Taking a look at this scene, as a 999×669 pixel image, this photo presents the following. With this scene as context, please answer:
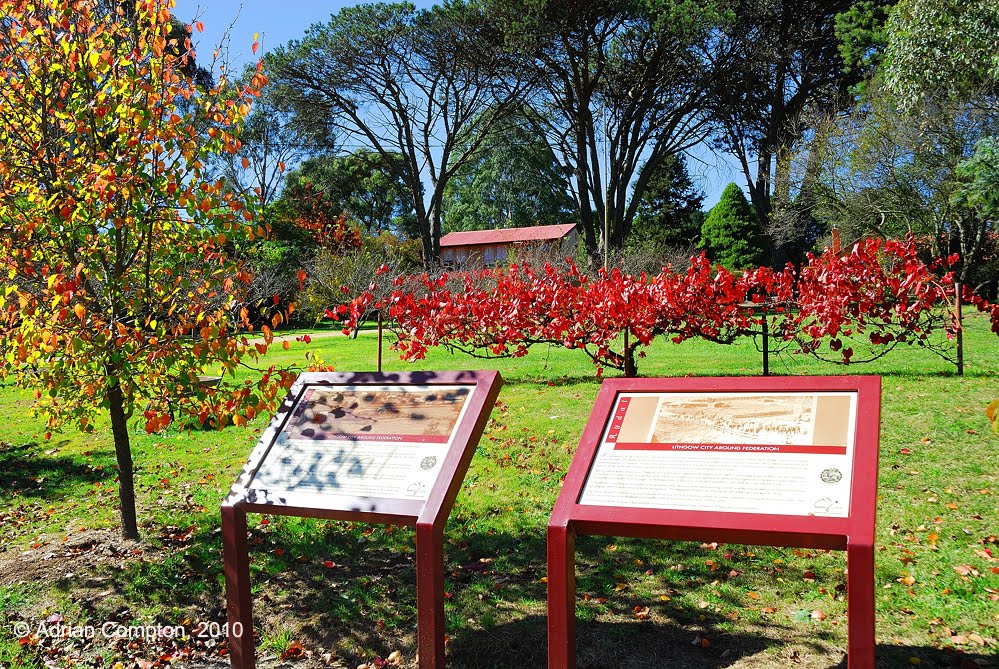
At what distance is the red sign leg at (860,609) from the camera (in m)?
2.21

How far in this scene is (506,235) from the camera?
43906 millimetres

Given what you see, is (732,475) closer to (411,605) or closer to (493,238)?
(411,605)

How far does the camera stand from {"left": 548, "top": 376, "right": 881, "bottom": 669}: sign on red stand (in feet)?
7.57

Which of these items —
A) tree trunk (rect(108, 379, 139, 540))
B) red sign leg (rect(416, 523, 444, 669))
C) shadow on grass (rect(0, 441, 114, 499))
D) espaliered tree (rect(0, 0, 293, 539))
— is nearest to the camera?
red sign leg (rect(416, 523, 444, 669))

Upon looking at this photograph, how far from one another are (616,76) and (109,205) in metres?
22.4

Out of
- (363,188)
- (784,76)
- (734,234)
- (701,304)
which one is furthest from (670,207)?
(701,304)

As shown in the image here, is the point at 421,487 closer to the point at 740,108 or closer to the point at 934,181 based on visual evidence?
the point at 934,181

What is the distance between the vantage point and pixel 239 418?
385cm

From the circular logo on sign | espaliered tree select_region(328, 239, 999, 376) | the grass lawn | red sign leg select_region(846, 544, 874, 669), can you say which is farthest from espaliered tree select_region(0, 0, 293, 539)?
espaliered tree select_region(328, 239, 999, 376)

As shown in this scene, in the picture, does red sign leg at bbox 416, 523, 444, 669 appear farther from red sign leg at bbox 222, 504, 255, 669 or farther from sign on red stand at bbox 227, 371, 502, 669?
red sign leg at bbox 222, 504, 255, 669

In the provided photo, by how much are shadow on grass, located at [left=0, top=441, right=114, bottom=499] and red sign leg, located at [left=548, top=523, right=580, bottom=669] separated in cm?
485

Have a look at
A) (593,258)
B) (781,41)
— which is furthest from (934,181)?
(593,258)

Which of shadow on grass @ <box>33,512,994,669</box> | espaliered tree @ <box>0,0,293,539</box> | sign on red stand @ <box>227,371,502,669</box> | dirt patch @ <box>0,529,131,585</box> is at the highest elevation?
espaliered tree @ <box>0,0,293,539</box>

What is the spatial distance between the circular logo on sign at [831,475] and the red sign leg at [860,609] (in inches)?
9.1
